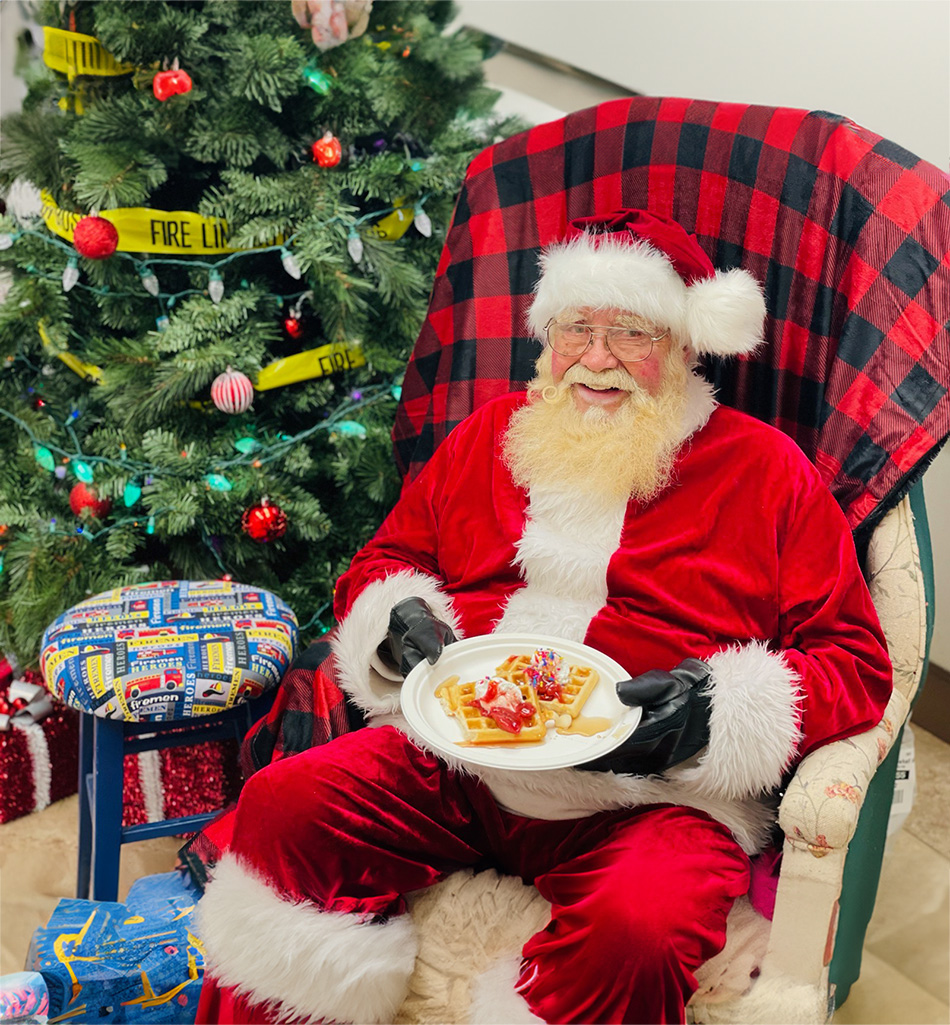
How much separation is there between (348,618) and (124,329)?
113 centimetres

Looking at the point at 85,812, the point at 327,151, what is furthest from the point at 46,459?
the point at 327,151

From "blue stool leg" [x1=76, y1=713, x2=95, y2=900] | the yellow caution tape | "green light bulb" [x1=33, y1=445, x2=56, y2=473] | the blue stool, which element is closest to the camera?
the blue stool

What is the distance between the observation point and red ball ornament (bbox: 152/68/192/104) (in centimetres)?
204

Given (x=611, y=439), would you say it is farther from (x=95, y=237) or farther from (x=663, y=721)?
(x=95, y=237)

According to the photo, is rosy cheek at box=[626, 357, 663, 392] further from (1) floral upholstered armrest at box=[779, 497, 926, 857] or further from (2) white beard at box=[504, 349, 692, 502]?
(1) floral upholstered armrest at box=[779, 497, 926, 857]

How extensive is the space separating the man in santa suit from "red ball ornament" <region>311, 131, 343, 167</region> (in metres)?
0.67

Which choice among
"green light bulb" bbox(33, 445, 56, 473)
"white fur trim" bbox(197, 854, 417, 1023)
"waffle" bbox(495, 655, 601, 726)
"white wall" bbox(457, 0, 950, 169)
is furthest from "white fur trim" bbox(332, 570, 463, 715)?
"white wall" bbox(457, 0, 950, 169)

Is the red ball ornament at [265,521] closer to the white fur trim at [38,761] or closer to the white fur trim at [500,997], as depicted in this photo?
the white fur trim at [38,761]

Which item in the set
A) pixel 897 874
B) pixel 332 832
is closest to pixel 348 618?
pixel 332 832

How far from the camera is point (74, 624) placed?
1967mm

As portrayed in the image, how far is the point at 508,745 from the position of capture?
1.39m

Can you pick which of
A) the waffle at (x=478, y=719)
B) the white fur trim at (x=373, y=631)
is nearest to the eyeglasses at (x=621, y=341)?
the white fur trim at (x=373, y=631)

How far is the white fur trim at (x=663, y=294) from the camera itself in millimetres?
1666

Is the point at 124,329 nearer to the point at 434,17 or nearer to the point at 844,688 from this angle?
the point at 434,17
